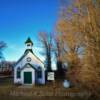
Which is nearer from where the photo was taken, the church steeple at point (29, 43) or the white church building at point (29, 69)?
the white church building at point (29, 69)

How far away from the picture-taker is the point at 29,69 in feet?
145

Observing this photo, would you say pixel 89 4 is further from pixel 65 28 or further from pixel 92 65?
pixel 92 65

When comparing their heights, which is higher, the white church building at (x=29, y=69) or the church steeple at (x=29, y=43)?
the church steeple at (x=29, y=43)

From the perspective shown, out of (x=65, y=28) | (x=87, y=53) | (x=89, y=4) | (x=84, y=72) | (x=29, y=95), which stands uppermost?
(x=89, y=4)

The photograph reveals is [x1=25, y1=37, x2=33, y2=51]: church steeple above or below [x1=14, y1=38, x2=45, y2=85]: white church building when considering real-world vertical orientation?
above

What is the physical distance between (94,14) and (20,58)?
26.8 metres

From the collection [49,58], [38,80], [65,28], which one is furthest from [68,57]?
[49,58]

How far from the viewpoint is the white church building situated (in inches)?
1730

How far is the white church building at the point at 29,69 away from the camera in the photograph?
4394 centimetres

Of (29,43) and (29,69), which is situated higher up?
(29,43)

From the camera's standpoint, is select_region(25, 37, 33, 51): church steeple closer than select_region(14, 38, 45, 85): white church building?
No

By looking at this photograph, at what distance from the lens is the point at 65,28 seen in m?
23.9

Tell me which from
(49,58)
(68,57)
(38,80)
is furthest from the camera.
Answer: (49,58)

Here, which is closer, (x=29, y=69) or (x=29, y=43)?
(x=29, y=69)
